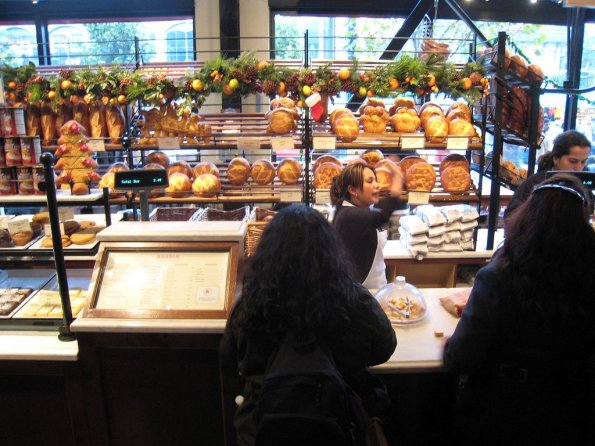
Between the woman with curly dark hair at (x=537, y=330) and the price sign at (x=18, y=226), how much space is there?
71.5 inches

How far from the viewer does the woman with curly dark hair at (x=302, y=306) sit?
4.09 ft

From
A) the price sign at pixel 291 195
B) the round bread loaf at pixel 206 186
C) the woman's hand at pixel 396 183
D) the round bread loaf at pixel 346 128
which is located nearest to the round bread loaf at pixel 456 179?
→ the woman's hand at pixel 396 183

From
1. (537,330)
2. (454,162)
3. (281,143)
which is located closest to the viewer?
(537,330)

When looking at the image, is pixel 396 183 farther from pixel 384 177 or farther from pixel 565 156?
pixel 565 156

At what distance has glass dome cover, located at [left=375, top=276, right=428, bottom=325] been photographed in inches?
75.0

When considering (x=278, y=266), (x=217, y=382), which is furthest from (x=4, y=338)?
(x=278, y=266)

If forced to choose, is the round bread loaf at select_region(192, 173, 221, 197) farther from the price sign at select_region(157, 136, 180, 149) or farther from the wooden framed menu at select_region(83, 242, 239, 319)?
the wooden framed menu at select_region(83, 242, 239, 319)

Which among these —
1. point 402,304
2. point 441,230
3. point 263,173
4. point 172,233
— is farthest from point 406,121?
point 172,233

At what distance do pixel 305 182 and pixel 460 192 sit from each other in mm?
1063

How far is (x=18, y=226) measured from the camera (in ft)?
6.64

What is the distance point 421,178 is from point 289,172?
2.93 ft

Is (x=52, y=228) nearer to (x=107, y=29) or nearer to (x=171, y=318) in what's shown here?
Result: (x=171, y=318)

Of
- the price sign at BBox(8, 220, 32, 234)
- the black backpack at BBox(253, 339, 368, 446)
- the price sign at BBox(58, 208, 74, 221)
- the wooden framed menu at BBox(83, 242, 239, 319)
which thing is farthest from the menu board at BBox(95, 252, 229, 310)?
the black backpack at BBox(253, 339, 368, 446)

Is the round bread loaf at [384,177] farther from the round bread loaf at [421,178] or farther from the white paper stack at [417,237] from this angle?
the white paper stack at [417,237]
